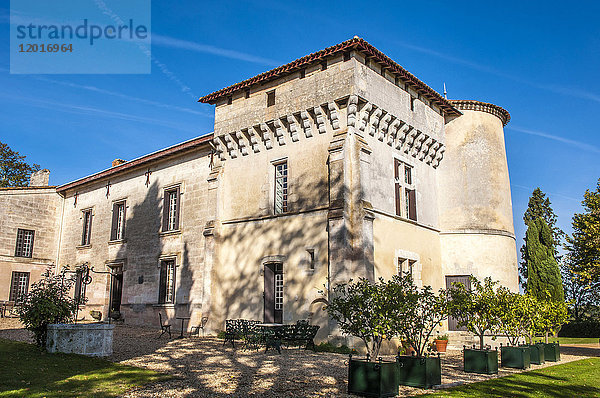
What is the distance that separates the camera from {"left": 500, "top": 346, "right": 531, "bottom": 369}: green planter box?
37.3 ft

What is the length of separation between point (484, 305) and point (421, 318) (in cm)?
308

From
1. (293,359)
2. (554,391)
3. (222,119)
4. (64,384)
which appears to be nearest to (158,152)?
(222,119)

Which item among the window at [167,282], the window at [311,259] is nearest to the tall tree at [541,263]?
the window at [311,259]

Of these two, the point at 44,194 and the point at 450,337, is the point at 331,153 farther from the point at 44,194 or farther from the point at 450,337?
the point at 44,194

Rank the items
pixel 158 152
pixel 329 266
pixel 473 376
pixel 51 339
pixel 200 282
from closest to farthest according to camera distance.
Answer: pixel 473 376
pixel 51 339
pixel 329 266
pixel 200 282
pixel 158 152

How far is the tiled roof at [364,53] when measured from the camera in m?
14.3

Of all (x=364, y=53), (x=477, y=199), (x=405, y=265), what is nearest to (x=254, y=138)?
(x=364, y=53)

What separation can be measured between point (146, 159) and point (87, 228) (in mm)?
6280

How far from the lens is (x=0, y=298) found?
Result: 23562 millimetres

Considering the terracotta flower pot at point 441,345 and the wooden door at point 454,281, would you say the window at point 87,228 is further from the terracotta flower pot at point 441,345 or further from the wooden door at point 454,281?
the terracotta flower pot at point 441,345

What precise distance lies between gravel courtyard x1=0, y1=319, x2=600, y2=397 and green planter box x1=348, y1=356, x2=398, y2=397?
11.9 inches

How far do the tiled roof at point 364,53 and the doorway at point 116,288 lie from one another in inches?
363

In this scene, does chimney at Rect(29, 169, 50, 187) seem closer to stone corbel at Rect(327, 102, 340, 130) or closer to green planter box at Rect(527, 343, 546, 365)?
stone corbel at Rect(327, 102, 340, 130)

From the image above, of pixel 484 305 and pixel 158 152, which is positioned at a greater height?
pixel 158 152
